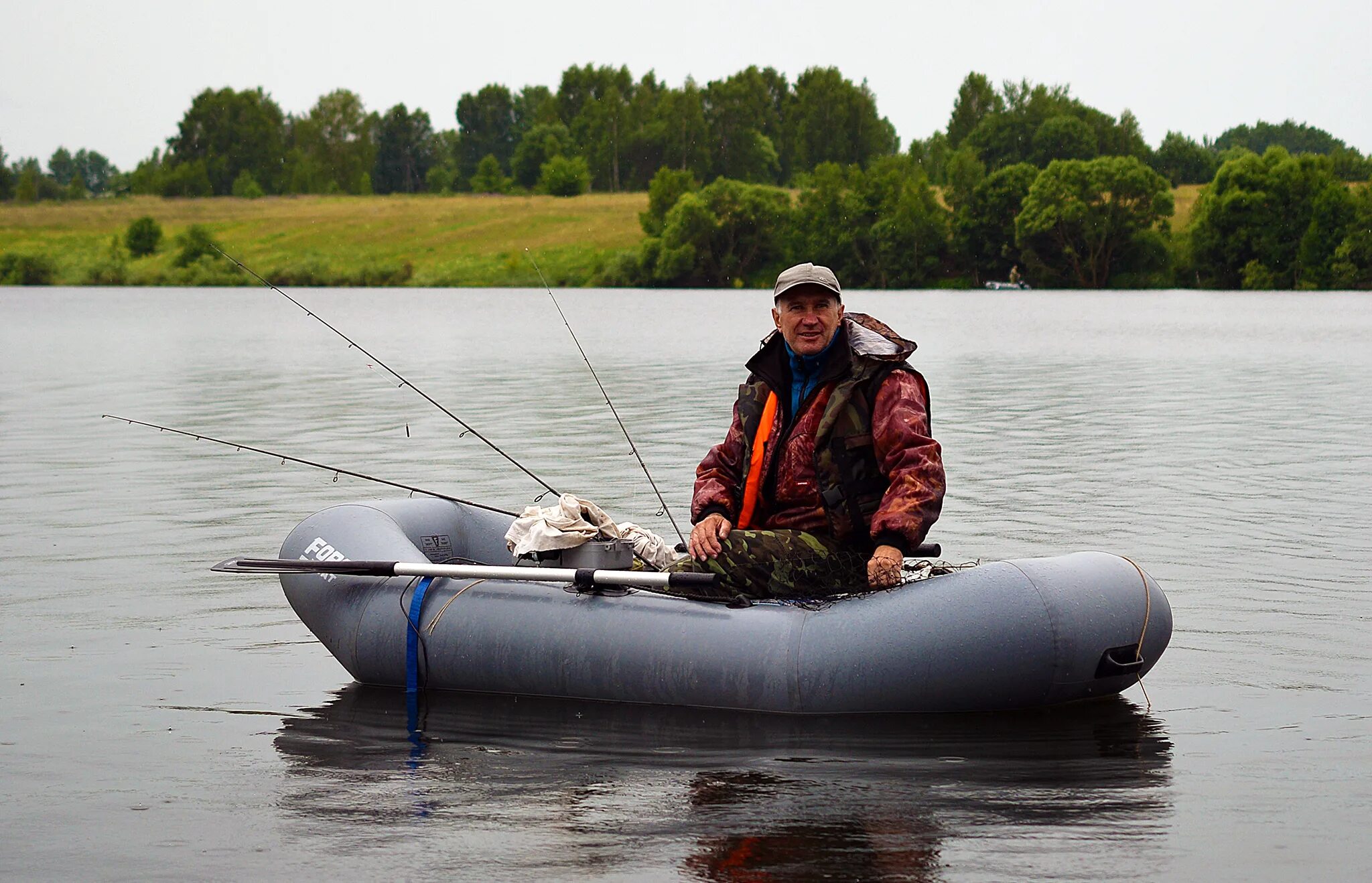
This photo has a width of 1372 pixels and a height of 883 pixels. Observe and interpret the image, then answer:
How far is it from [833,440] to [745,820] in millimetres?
1469

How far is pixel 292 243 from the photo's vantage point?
79.2m

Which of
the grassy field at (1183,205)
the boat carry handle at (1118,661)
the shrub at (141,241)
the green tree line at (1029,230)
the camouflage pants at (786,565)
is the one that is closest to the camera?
the boat carry handle at (1118,661)

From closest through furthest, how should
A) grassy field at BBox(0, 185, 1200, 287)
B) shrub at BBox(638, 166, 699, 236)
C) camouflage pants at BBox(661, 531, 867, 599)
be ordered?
camouflage pants at BBox(661, 531, 867, 599), grassy field at BBox(0, 185, 1200, 287), shrub at BBox(638, 166, 699, 236)

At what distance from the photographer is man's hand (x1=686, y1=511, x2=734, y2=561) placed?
570cm

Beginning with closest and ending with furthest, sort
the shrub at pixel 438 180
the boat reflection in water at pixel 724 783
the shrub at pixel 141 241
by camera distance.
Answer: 1. the boat reflection in water at pixel 724 783
2. the shrub at pixel 141 241
3. the shrub at pixel 438 180

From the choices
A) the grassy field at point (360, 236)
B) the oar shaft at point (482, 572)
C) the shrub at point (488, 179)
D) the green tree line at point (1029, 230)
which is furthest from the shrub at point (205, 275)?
the oar shaft at point (482, 572)

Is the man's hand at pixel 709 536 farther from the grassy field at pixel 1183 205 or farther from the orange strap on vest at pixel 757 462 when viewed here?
the grassy field at pixel 1183 205

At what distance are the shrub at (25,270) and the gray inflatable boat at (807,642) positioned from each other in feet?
235

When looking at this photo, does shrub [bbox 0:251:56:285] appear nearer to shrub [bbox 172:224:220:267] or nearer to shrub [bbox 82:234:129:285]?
shrub [bbox 82:234:129:285]

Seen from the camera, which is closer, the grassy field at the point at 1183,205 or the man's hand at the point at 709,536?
the man's hand at the point at 709,536

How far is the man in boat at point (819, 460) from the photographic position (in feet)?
17.9

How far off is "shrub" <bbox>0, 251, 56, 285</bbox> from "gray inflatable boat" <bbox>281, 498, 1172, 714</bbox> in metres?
71.7

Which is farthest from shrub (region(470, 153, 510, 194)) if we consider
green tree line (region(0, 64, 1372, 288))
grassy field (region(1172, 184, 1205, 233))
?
grassy field (region(1172, 184, 1205, 233))

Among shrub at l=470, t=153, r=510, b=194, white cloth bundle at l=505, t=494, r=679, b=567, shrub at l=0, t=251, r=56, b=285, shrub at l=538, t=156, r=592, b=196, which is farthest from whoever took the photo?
shrub at l=470, t=153, r=510, b=194
